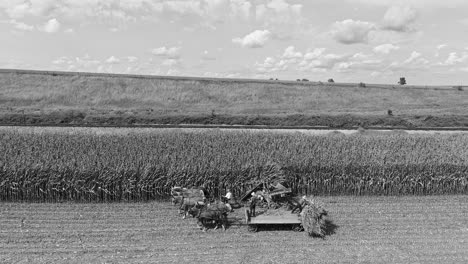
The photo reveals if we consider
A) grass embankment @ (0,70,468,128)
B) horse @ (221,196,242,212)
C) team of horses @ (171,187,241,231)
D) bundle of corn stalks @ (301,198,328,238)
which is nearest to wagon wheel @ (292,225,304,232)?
bundle of corn stalks @ (301,198,328,238)

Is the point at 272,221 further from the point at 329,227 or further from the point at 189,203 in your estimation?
the point at 189,203

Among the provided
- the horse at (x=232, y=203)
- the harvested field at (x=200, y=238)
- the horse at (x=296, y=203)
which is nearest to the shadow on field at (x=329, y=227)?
the harvested field at (x=200, y=238)

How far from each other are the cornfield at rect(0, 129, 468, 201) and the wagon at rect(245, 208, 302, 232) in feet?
8.90

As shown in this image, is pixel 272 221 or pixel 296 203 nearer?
pixel 272 221

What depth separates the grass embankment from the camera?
38.3m

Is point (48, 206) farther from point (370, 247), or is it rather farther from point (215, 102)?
point (215, 102)

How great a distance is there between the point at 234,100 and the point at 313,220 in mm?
42973

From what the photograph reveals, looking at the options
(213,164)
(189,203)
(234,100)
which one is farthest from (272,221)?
(234,100)

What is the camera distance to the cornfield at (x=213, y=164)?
14.5m

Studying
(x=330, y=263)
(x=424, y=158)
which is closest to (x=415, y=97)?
(x=424, y=158)

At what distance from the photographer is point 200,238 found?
39.3 ft

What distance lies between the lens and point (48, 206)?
14.1 meters

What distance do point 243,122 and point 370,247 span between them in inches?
1016

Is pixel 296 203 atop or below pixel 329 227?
atop
